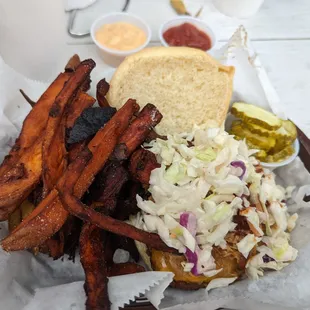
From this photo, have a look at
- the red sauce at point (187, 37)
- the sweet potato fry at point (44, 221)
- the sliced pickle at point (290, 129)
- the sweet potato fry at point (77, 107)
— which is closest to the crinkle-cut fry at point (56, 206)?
the sweet potato fry at point (44, 221)

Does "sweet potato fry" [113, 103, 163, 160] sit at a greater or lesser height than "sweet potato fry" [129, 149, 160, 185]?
greater

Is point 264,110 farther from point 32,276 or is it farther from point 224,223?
point 32,276

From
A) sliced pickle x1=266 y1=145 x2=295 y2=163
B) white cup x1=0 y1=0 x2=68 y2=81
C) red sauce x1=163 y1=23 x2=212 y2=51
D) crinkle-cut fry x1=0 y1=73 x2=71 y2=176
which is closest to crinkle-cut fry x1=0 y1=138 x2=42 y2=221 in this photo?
crinkle-cut fry x1=0 y1=73 x2=71 y2=176

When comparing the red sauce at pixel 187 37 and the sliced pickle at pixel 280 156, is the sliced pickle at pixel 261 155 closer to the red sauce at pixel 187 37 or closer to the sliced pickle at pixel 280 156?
the sliced pickle at pixel 280 156

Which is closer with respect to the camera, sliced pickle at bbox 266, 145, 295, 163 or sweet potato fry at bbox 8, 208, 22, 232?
sweet potato fry at bbox 8, 208, 22, 232

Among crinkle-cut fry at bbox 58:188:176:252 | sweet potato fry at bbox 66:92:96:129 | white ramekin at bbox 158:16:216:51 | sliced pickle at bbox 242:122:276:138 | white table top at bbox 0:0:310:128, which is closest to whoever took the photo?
crinkle-cut fry at bbox 58:188:176:252

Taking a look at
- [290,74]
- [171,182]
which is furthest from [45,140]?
[290,74]

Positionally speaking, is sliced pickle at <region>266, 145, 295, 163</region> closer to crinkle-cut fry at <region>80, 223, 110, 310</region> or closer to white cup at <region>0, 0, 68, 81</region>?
crinkle-cut fry at <region>80, 223, 110, 310</region>
